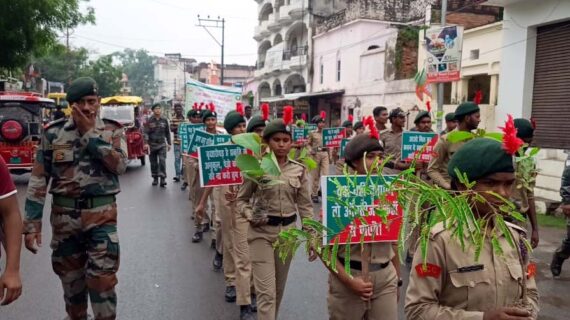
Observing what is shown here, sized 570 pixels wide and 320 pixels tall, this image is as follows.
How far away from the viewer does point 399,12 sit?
27141 millimetres

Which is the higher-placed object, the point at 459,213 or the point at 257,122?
the point at 257,122

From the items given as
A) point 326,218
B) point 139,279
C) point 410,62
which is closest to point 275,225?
point 326,218

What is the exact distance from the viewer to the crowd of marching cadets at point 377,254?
1.87 meters

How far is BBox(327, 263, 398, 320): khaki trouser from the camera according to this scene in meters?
2.96

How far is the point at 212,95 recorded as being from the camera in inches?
482

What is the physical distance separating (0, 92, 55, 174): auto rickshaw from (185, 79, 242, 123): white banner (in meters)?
3.89

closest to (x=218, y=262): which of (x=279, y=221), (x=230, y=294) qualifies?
(x=230, y=294)

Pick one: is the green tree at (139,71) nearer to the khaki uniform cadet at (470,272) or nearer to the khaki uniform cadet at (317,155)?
the khaki uniform cadet at (317,155)

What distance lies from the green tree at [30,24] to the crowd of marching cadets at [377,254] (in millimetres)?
11316

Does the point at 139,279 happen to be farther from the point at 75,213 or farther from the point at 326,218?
the point at 326,218

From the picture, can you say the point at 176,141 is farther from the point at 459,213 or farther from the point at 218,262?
the point at 459,213

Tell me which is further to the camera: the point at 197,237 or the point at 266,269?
the point at 197,237

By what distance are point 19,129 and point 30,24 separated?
13.0 feet

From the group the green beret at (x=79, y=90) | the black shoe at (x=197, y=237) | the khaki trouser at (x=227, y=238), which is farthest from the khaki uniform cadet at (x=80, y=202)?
the black shoe at (x=197, y=237)
